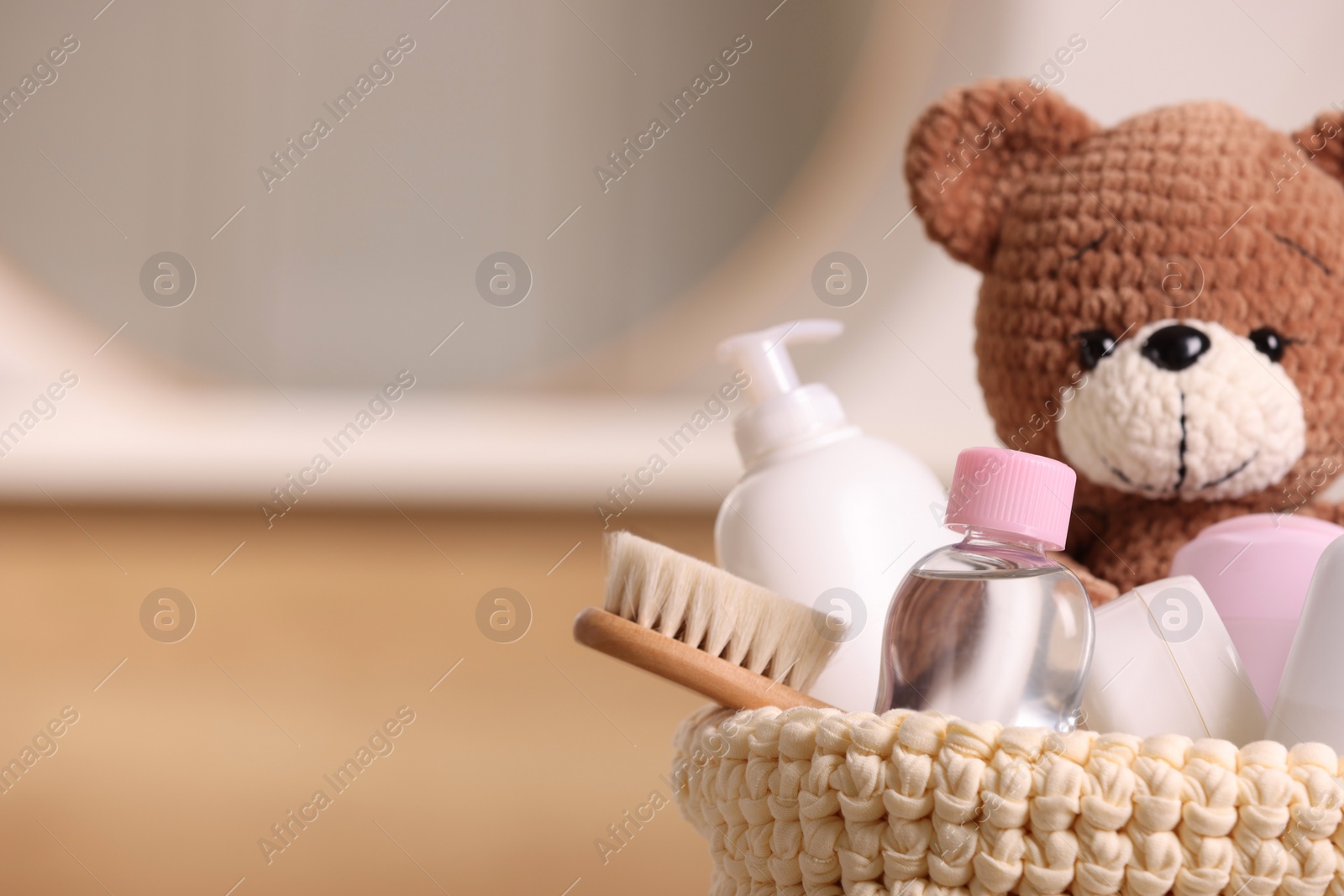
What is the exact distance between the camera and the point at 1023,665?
0.25 m

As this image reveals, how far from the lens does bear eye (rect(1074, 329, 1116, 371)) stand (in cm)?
38

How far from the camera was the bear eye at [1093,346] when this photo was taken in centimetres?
38

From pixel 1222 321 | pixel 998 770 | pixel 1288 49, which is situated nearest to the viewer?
pixel 998 770

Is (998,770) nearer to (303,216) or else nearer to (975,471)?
(975,471)

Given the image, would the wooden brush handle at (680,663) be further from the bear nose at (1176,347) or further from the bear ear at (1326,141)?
the bear ear at (1326,141)

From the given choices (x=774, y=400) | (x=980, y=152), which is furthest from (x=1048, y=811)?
(x=980, y=152)

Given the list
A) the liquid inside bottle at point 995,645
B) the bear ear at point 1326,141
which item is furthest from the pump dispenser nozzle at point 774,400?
the bear ear at point 1326,141

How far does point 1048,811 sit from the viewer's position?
19 centimetres

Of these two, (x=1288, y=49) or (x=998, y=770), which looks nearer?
(x=998, y=770)

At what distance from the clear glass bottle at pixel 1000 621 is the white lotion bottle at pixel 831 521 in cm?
5

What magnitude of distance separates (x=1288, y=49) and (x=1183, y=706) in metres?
0.54

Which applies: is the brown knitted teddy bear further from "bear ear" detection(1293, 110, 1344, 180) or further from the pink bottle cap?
the pink bottle cap

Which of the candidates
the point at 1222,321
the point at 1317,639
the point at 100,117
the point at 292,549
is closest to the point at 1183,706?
the point at 1317,639

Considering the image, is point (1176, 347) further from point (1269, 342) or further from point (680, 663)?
point (680, 663)
